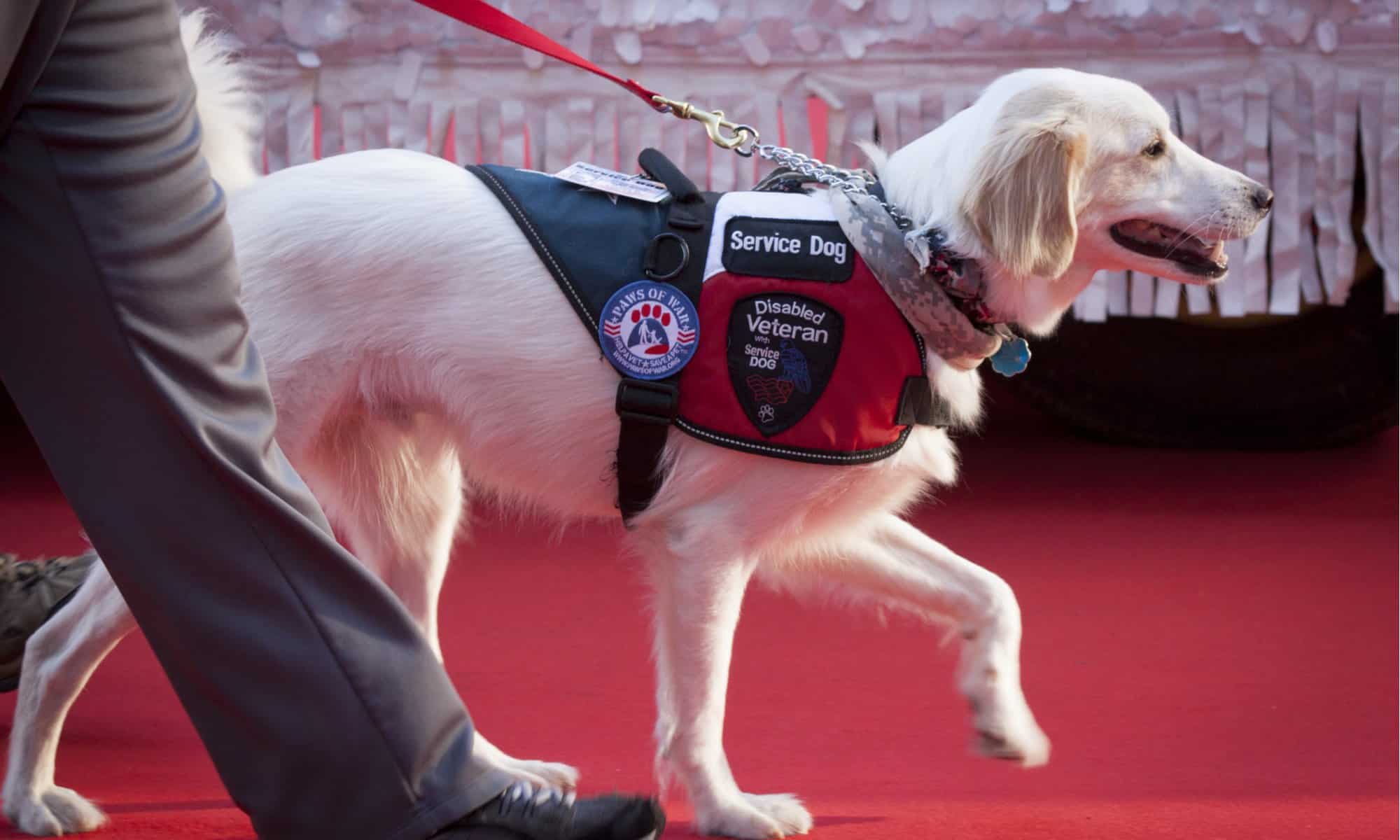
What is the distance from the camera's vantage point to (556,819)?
4.66 feet

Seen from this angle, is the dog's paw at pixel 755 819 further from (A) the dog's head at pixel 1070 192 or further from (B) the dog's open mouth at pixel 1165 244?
(B) the dog's open mouth at pixel 1165 244

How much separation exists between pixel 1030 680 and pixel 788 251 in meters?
1.02

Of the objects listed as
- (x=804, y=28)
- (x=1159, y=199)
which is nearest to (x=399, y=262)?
(x=1159, y=199)

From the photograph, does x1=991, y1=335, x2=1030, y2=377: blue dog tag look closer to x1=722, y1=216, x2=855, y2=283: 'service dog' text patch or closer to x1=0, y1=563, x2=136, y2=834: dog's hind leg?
x1=722, y1=216, x2=855, y2=283: 'service dog' text patch

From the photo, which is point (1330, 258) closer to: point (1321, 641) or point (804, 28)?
point (1321, 641)

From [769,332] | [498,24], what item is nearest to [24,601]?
[498,24]

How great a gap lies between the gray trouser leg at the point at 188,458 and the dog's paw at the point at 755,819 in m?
0.65

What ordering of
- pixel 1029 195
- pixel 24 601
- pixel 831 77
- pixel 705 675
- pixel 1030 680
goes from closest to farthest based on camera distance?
1. pixel 1029 195
2. pixel 705 675
3. pixel 24 601
4. pixel 1030 680
5. pixel 831 77

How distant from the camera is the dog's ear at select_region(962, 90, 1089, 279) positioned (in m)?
1.88

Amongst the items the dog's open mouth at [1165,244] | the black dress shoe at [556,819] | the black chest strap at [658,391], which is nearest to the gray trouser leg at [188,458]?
the black dress shoe at [556,819]

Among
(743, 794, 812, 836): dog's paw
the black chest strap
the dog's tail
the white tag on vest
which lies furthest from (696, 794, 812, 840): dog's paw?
the dog's tail

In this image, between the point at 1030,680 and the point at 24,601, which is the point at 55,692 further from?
the point at 1030,680

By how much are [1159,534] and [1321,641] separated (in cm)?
71

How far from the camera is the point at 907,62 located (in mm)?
3371
